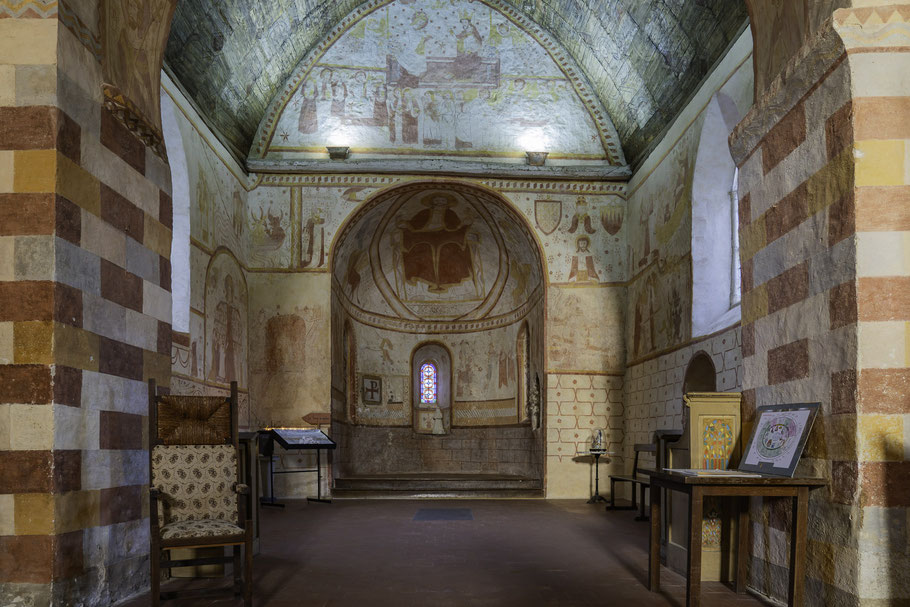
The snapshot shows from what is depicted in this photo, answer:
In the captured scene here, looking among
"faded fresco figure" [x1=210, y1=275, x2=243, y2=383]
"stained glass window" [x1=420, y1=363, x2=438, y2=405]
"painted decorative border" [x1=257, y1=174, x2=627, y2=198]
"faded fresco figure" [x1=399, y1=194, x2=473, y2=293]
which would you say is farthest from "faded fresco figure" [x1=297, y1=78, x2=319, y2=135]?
"stained glass window" [x1=420, y1=363, x2=438, y2=405]

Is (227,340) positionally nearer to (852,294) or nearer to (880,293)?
(852,294)

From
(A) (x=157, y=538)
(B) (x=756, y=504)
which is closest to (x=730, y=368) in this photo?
(B) (x=756, y=504)

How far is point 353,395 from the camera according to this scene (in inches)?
687

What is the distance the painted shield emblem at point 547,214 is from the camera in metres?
14.7

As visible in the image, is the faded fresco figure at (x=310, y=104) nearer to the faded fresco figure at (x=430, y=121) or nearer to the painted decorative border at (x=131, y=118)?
the faded fresco figure at (x=430, y=121)

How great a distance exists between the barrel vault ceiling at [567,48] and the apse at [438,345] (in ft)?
10.9

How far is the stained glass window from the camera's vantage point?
1873cm

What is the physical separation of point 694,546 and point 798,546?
25.2 inches

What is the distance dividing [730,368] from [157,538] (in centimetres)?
680

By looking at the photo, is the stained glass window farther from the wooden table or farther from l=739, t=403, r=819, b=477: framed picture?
the wooden table

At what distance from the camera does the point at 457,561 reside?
7293 mm

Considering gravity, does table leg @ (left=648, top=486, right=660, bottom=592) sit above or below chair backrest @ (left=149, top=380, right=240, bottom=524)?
below

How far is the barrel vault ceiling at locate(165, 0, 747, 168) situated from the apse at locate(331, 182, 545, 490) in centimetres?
331

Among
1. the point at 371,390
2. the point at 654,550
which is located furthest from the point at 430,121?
the point at 654,550
